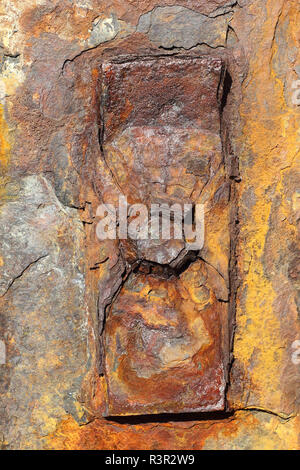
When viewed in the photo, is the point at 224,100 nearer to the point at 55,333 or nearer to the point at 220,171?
the point at 220,171

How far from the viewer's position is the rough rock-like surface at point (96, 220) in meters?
1.70

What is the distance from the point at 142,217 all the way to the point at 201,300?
0.84ft

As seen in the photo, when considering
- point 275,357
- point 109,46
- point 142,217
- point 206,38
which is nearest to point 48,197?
point 142,217

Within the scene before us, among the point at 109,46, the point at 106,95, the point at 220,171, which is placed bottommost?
the point at 220,171

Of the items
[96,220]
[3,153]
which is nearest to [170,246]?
[96,220]

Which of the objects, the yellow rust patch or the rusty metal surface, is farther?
the yellow rust patch

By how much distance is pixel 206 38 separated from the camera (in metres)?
1.71

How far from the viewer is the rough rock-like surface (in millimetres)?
1702

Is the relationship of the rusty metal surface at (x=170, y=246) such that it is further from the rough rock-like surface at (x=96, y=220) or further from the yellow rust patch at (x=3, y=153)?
the yellow rust patch at (x=3, y=153)

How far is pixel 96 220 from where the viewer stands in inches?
66.7

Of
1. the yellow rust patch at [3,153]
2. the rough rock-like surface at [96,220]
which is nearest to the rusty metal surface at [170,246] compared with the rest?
A: the rough rock-like surface at [96,220]

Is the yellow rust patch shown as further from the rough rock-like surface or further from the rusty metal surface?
the rusty metal surface

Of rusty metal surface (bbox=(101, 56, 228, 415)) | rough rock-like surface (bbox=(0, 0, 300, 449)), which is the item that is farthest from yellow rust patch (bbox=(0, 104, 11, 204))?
rusty metal surface (bbox=(101, 56, 228, 415))

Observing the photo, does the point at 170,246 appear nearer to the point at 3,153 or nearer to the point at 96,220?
the point at 96,220
